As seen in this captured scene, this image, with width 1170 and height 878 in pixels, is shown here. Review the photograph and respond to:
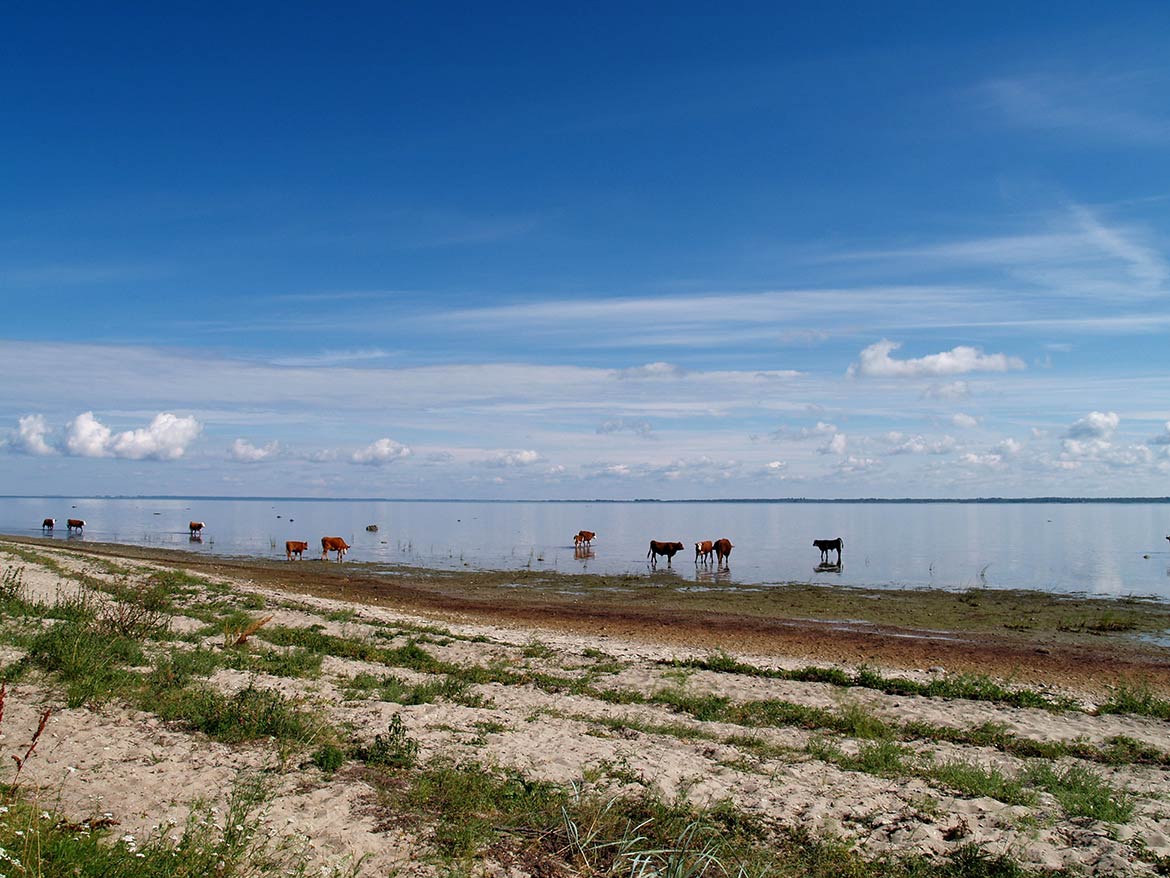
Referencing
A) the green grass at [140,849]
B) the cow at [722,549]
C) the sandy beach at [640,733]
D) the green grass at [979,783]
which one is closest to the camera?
the green grass at [140,849]

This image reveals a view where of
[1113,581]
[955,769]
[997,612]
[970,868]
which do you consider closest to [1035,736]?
[955,769]

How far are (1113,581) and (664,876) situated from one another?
36.6 metres

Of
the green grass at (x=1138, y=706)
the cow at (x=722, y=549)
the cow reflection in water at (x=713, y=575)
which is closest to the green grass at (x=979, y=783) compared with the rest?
the green grass at (x=1138, y=706)

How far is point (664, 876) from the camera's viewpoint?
5.35m

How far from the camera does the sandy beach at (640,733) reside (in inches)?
255

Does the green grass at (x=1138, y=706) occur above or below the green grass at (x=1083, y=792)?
below

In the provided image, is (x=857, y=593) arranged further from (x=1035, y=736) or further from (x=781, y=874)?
(x=781, y=874)

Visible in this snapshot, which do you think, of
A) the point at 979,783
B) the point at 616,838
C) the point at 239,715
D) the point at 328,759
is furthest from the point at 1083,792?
the point at 239,715

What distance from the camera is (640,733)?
9906 mm

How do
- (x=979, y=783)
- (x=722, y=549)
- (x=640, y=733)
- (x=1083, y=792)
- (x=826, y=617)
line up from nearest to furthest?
(x=1083, y=792) → (x=979, y=783) → (x=640, y=733) → (x=826, y=617) → (x=722, y=549)

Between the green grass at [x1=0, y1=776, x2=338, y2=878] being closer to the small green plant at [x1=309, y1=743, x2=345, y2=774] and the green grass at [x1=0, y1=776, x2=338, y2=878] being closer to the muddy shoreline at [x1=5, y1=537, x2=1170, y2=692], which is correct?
the small green plant at [x1=309, y1=743, x2=345, y2=774]

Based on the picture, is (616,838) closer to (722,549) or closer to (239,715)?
(239,715)

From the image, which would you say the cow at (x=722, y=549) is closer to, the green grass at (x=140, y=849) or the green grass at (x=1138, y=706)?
the green grass at (x=1138, y=706)

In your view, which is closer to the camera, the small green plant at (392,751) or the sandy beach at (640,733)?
the sandy beach at (640,733)
